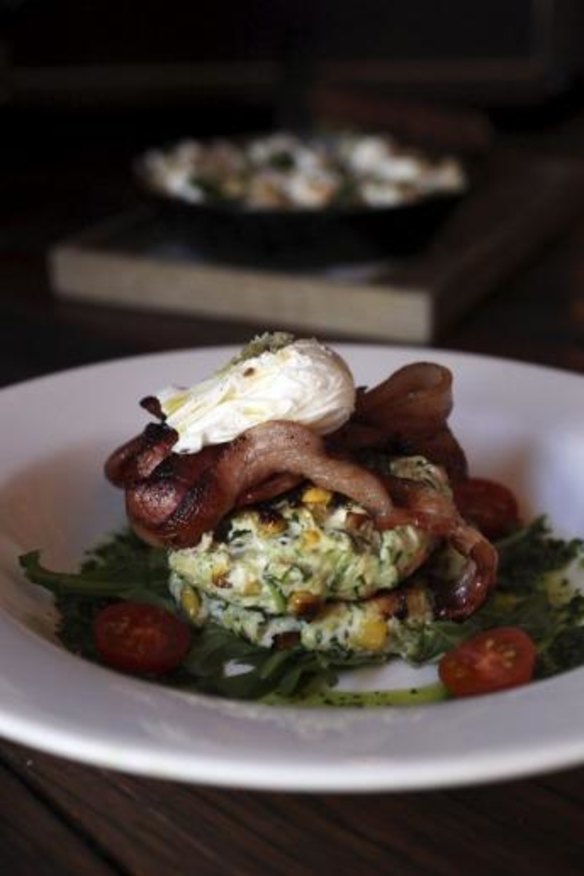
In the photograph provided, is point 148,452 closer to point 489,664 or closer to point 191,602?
Answer: point 191,602

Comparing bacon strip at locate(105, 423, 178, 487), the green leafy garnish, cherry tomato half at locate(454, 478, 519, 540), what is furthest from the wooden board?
bacon strip at locate(105, 423, 178, 487)

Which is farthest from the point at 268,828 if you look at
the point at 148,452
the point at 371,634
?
the point at 148,452

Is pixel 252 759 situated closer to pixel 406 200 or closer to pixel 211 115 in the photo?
pixel 406 200

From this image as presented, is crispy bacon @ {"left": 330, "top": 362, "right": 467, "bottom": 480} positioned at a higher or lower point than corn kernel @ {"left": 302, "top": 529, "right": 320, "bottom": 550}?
higher

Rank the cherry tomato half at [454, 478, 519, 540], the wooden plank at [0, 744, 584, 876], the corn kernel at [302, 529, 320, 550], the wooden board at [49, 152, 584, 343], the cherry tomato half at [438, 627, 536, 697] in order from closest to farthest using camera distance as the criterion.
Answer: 1. the wooden plank at [0, 744, 584, 876]
2. the cherry tomato half at [438, 627, 536, 697]
3. the corn kernel at [302, 529, 320, 550]
4. the cherry tomato half at [454, 478, 519, 540]
5. the wooden board at [49, 152, 584, 343]

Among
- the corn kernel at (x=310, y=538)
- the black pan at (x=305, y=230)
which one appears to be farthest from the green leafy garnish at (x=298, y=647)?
the black pan at (x=305, y=230)

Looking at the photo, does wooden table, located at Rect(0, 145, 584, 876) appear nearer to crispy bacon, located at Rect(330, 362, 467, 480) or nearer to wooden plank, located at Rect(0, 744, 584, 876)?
wooden plank, located at Rect(0, 744, 584, 876)

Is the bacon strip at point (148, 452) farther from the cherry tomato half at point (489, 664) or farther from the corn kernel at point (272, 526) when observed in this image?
the cherry tomato half at point (489, 664)


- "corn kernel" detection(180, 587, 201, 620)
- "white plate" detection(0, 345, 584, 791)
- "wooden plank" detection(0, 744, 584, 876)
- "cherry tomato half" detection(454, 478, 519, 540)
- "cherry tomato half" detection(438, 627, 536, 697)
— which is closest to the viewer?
"white plate" detection(0, 345, 584, 791)
